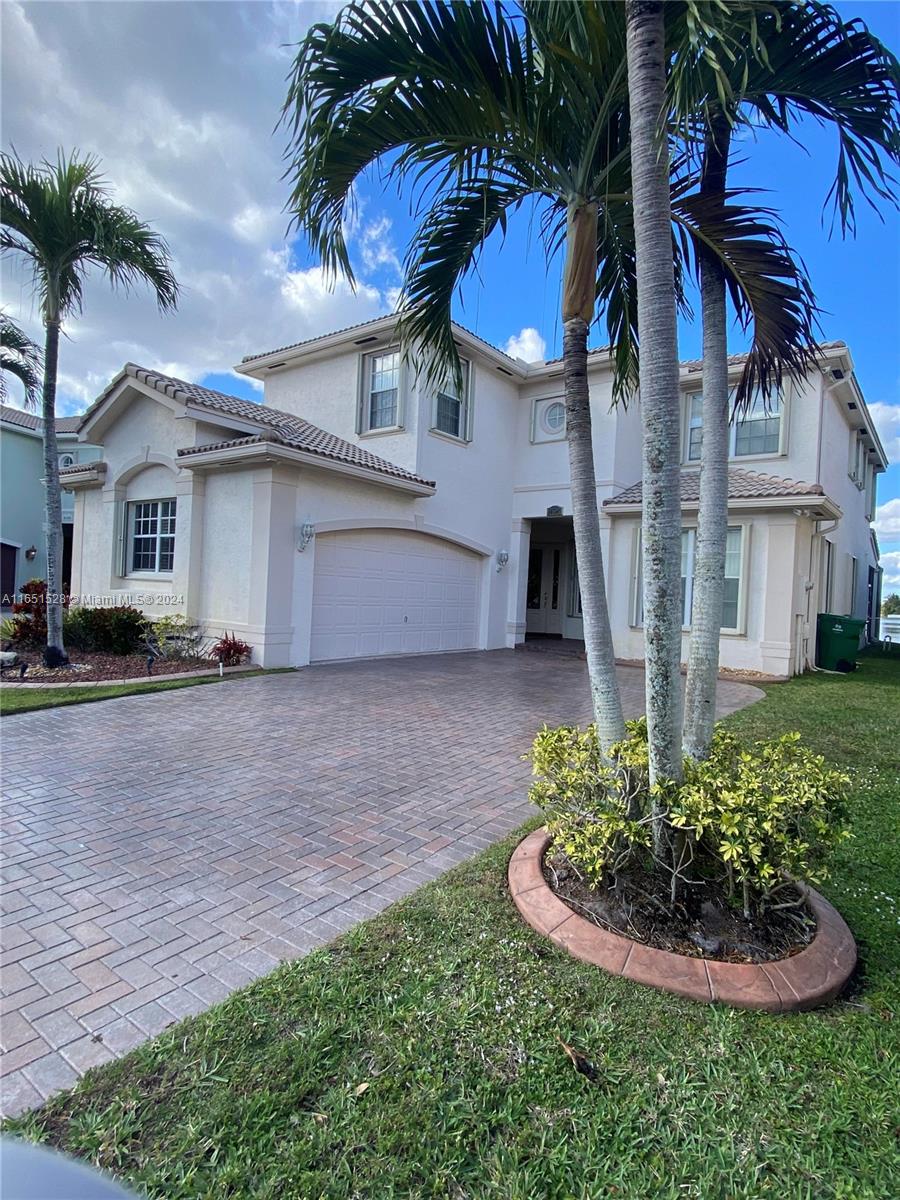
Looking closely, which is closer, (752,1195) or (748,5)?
(752,1195)

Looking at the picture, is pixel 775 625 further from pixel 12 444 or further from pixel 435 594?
pixel 12 444

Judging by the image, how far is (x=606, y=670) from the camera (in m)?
3.61

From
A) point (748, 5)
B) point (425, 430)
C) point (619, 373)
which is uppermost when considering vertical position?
point (425, 430)

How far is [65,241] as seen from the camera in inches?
370

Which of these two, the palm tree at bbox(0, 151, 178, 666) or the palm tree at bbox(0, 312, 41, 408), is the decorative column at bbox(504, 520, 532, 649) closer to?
the palm tree at bbox(0, 151, 178, 666)

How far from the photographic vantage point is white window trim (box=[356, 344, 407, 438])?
47.0 feet

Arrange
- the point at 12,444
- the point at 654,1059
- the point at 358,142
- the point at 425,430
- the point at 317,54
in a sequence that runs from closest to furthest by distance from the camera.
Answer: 1. the point at 654,1059
2. the point at 317,54
3. the point at 358,142
4. the point at 425,430
5. the point at 12,444

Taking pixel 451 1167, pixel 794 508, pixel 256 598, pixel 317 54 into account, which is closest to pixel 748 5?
pixel 317 54

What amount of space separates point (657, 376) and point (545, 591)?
58.8 ft

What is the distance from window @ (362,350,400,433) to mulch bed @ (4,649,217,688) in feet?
23.4

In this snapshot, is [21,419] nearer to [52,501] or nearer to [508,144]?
[52,501]

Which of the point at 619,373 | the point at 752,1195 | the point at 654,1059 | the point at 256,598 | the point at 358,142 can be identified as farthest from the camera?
the point at 256,598

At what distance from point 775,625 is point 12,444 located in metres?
26.6

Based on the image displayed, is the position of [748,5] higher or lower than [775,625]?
higher
